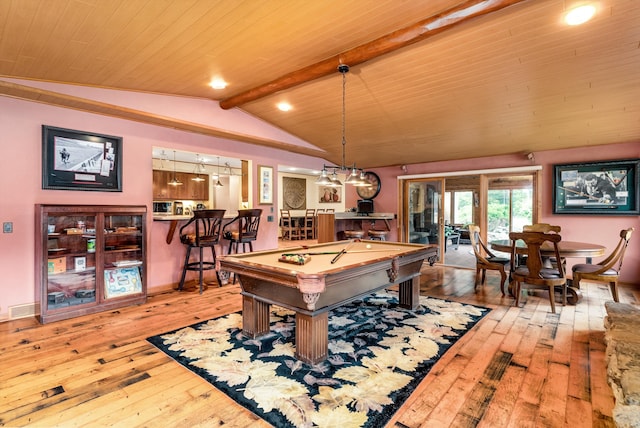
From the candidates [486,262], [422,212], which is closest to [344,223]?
[422,212]

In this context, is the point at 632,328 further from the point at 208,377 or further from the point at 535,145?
the point at 535,145

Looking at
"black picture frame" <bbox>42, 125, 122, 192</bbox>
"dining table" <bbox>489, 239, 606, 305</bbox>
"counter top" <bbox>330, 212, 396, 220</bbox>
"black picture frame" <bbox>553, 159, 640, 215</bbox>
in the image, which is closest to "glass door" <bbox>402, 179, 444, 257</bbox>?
"counter top" <bbox>330, 212, 396, 220</bbox>

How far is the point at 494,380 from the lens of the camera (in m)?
2.24

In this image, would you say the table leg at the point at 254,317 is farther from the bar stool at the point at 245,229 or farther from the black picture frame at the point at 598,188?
the black picture frame at the point at 598,188

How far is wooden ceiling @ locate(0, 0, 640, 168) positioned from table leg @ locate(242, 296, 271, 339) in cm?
242

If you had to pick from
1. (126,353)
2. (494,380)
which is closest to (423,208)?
(494,380)

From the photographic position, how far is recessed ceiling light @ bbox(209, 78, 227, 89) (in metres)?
3.80

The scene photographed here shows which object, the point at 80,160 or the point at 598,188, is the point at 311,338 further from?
the point at 598,188

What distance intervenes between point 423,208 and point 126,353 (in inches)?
249

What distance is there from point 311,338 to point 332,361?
286 mm

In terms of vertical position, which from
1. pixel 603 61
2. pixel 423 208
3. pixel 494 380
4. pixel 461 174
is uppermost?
pixel 603 61

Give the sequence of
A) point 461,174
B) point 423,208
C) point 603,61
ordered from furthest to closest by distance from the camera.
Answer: point 423,208 < point 461,174 < point 603,61

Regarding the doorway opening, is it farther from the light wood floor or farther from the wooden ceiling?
the light wood floor

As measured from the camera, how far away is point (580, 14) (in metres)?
2.49
